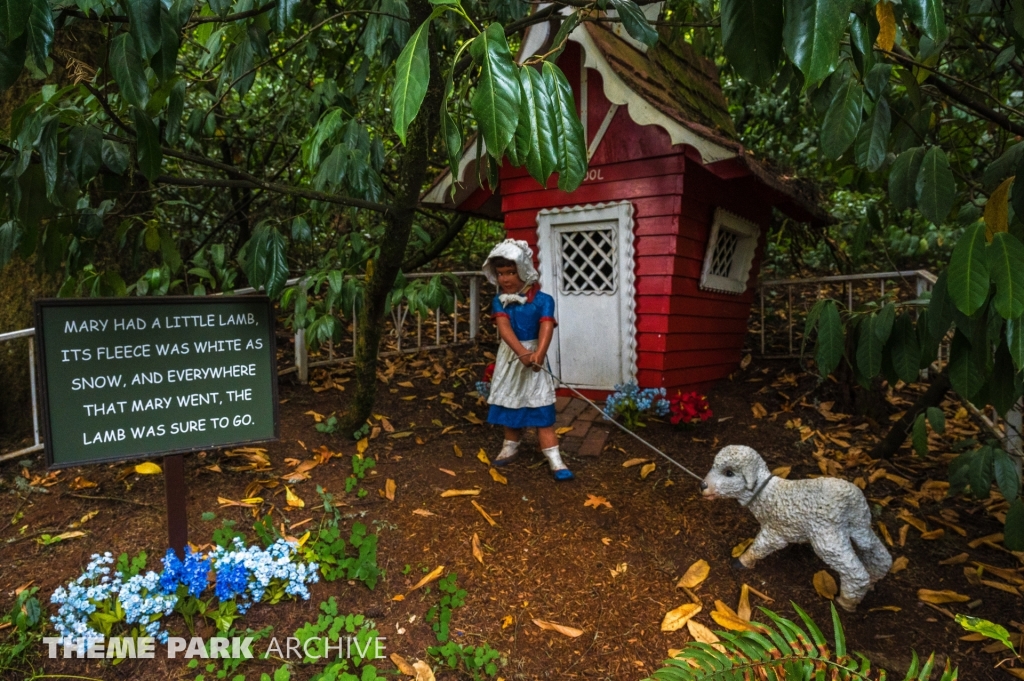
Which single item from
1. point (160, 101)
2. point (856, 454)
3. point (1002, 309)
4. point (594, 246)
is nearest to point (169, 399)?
point (160, 101)

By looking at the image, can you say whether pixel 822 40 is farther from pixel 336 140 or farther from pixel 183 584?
pixel 183 584

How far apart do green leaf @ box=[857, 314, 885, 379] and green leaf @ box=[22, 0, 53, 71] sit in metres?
2.80

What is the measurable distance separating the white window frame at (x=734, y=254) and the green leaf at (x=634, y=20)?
320cm

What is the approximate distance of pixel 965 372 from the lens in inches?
74.5

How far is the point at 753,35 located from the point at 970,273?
1.06 meters

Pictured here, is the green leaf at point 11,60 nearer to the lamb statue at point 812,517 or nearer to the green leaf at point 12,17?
the green leaf at point 12,17

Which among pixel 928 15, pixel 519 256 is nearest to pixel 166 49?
pixel 928 15

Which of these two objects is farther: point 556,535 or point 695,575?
point 556,535

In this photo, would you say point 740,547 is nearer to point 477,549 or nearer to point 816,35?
point 477,549

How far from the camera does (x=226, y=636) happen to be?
227 cm

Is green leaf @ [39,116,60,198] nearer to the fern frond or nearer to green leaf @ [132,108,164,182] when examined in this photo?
green leaf @ [132,108,164,182]

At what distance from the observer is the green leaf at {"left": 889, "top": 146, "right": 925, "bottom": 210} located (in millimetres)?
2250

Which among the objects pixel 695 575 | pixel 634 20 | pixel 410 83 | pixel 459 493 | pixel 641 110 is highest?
pixel 641 110

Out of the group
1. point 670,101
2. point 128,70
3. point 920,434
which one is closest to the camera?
point 128,70
